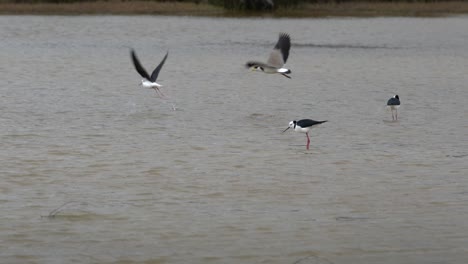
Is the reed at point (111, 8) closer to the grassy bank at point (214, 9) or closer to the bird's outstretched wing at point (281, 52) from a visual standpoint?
the grassy bank at point (214, 9)

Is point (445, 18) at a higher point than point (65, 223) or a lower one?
lower

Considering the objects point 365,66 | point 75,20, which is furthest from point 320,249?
point 75,20

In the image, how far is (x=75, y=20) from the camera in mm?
41875

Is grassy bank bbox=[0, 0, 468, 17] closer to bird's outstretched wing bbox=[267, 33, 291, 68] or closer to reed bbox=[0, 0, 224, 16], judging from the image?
reed bbox=[0, 0, 224, 16]

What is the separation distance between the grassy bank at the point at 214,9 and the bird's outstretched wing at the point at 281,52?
1035 inches

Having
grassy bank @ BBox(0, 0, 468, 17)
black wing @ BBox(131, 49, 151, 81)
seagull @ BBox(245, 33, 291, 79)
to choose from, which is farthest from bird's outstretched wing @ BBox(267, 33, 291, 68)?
grassy bank @ BBox(0, 0, 468, 17)

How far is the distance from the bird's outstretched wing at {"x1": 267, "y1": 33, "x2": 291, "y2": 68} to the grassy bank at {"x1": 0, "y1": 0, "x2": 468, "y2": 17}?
26.3 metres

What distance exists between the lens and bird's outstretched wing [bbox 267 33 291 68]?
1870cm

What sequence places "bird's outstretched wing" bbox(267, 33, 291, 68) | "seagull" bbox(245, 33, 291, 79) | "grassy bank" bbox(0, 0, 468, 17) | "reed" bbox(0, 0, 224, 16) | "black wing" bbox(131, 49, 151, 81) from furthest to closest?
"grassy bank" bbox(0, 0, 468, 17) → "reed" bbox(0, 0, 224, 16) → "bird's outstretched wing" bbox(267, 33, 291, 68) → "seagull" bbox(245, 33, 291, 79) → "black wing" bbox(131, 49, 151, 81)

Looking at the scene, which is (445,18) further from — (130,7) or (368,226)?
(368,226)

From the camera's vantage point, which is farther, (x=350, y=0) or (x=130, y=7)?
(x=350, y=0)

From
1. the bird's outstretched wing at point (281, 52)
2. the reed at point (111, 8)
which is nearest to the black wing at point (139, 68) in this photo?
the bird's outstretched wing at point (281, 52)

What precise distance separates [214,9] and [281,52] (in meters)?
30.4

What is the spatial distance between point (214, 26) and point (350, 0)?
13238 mm
